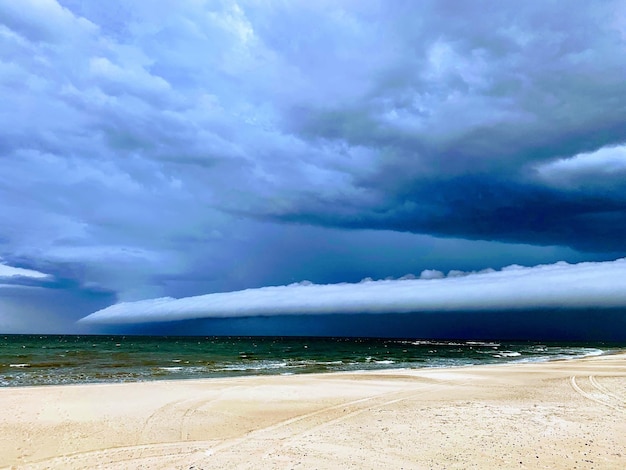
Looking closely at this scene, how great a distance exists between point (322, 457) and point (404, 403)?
9516mm

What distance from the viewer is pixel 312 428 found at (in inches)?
587

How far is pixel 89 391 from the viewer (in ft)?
78.7

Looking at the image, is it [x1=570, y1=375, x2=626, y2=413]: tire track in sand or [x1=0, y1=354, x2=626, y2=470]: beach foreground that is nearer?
[x1=0, y1=354, x2=626, y2=470]: beach foreground

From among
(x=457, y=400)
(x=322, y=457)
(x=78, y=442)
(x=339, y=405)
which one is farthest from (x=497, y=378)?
(x=78, y=442)

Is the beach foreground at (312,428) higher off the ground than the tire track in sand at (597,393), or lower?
higher

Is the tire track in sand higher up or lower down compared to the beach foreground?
lower down

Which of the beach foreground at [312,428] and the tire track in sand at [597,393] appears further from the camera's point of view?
the tire track in sand at [597,393]

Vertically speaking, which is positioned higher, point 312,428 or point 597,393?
point 312,428

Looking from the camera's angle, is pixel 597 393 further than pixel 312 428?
Yes

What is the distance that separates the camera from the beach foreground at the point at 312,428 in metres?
11.4

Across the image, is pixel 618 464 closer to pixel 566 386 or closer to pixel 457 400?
pixel 457 400

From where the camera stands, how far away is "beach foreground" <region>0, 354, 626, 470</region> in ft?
37.4

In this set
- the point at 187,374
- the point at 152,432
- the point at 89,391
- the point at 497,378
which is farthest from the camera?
the point at 187,374

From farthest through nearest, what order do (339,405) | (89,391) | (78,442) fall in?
(89,391), (339,405), (78,442)
